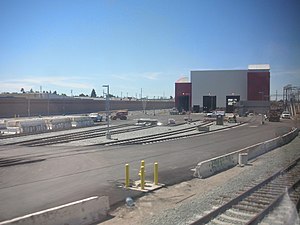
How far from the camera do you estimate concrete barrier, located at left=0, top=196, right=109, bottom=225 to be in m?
8.13

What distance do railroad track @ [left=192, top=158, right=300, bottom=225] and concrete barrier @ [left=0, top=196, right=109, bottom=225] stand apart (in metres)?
2.87

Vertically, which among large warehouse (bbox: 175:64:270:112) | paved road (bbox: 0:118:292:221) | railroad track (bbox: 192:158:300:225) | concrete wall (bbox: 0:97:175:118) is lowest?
paved road (bbox: 0:118:292:221)

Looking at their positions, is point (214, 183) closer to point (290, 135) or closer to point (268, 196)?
point (268, 196)

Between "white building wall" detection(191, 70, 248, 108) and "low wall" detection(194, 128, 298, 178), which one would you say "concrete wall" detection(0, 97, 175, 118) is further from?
"low wall" detection(194, 128, 298, 178)

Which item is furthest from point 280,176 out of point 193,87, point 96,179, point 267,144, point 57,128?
point 193,87

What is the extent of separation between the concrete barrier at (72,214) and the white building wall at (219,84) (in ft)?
281

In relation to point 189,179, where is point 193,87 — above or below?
above

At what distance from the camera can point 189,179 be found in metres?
15.0

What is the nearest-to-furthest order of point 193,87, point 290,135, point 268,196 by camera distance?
point 268,196, point 290,135, point 193,87

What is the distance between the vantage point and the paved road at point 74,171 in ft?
37.8

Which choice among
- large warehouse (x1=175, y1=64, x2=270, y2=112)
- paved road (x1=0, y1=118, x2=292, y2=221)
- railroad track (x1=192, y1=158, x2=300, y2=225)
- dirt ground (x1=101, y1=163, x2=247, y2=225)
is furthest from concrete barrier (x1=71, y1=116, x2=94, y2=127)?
large warehouse (x1=175, y1=64, x2=270, y2=112)

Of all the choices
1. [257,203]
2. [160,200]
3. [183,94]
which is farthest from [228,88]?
Result: [257,203]

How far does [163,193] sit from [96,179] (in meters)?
3.55

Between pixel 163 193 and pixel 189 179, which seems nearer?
pixel 163 193
